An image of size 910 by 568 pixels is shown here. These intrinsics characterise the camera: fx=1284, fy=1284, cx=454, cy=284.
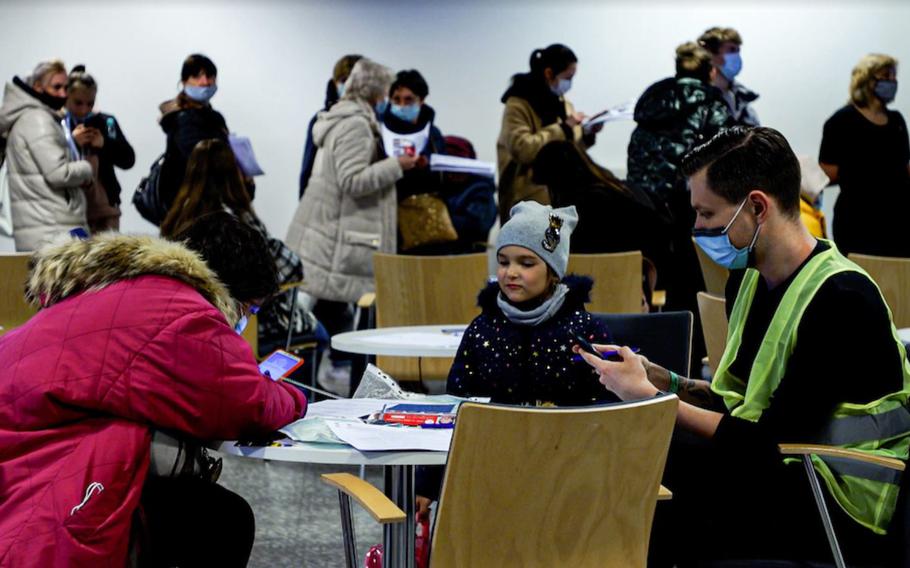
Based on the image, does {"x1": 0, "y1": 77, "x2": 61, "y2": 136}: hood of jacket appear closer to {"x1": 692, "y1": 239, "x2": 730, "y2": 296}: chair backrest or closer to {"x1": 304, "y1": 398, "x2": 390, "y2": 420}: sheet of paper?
{"x1": 692, "y1": 239, "x2": 730, "y2": 296}: chair backrest

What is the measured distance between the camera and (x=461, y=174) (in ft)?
21.7

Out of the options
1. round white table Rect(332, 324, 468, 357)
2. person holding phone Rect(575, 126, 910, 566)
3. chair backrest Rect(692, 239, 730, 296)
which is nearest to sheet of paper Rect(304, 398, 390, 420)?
person holding phone Rect(575, 126, 910, 566)

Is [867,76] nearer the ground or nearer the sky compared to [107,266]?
nearer the sky

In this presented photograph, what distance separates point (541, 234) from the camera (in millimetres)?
3391

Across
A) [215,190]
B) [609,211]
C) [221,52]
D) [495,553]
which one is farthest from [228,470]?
[221,52]

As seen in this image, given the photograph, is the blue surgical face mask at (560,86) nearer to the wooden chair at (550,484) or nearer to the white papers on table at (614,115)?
the white papers on table at (614,115)

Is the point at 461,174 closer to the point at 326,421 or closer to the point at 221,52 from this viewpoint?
the point at 221,52

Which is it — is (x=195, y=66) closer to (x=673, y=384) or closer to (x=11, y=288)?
(x=11, y=288)

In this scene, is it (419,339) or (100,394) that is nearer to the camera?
(100,394)

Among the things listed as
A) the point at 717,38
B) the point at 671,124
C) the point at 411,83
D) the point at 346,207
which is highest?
the point at 717,38

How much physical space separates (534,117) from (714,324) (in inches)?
114

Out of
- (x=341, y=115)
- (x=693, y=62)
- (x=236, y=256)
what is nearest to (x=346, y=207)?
(x=341, y=115)

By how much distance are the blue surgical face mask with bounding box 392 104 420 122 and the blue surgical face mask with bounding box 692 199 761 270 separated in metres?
3.82

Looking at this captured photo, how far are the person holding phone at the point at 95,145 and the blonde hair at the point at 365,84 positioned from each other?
54.2 inches
